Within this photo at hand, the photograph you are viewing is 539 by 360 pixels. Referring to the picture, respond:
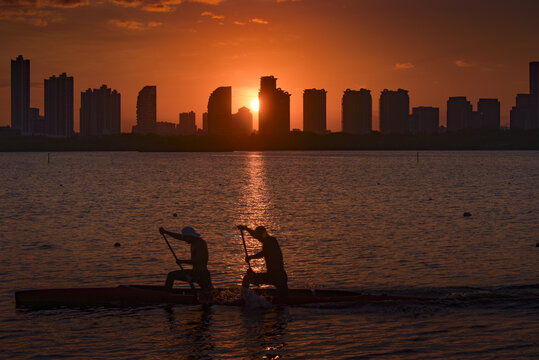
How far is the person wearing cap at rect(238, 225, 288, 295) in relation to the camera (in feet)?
58.4

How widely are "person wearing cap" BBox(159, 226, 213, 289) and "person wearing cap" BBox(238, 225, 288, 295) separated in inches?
45.6

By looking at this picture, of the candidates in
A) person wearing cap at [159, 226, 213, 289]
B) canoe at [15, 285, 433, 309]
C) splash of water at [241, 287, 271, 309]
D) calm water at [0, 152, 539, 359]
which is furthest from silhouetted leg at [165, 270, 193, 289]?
splash of water at [241, 287, 271, 309]

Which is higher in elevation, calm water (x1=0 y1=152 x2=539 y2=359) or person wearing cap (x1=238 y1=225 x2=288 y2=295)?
person wearing cap (x1=238 y1=225 x2=288 y2=295)

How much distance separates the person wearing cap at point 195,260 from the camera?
57.8 feet

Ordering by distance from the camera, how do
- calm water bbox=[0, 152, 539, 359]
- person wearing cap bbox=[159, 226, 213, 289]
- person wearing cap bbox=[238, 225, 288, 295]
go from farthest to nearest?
person wearing cap bbox=[238, 225, 288, 295]
person wearing cap bbox=[159, 226, 213, 289]
calm water bbox=[0, 152, 539, 359]

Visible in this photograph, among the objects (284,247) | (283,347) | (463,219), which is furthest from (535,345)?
(463,219)

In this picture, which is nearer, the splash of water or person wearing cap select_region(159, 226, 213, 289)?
person wearing cap select_region(159, 226, 213, 289)

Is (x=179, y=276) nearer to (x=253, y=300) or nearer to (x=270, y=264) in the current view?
(x=253, y=300)

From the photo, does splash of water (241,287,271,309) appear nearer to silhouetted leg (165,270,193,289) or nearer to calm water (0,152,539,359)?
calm water (0,152,539,359)

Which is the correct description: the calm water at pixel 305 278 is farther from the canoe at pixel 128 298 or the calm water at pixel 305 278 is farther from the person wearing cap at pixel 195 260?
the person wearing cap at pixel 195 260

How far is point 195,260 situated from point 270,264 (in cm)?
213

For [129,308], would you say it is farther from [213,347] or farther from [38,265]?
[38,265]

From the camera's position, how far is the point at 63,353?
1443 centimetres

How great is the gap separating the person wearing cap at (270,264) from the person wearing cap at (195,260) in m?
1.16
